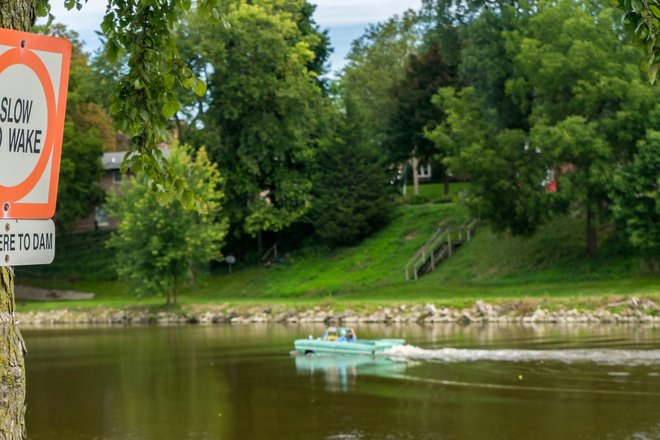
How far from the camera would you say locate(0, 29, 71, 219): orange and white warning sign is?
176 inches

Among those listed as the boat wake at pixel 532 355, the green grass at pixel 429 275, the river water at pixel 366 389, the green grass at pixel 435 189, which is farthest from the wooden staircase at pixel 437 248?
the boat wake at pixel 532 355

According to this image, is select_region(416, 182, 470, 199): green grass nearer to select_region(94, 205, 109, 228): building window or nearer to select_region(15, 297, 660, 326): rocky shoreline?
select_region(94, 205, 109, 228): building window

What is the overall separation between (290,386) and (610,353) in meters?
9.26

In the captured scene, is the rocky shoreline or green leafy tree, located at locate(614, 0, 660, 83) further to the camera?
the rocky shoreline

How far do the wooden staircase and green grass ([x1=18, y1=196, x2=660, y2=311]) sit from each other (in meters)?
0.51

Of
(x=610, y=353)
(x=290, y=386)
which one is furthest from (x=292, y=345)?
(x=610, y=353)

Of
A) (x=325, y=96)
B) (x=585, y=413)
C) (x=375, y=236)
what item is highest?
(x=325, y=96)

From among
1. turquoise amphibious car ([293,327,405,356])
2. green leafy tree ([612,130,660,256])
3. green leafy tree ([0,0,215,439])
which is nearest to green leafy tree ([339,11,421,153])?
green leafy tree ([612,130,660,256])

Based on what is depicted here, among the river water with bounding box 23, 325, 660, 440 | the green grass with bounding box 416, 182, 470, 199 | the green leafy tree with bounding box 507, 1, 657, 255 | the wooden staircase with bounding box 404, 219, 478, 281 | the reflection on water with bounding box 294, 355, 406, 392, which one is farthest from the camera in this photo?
the green grass with bounding box 416, 182, 470, 199

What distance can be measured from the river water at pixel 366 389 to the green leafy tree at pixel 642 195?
301 inches

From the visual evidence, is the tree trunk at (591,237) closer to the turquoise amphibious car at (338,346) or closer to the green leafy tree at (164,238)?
the green leafy tree at (164,238)

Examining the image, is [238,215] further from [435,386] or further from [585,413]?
[585,413]

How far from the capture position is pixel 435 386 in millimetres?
26406

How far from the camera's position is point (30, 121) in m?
4.59
